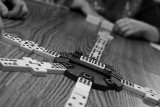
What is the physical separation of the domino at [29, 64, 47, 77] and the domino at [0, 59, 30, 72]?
0.04 ft

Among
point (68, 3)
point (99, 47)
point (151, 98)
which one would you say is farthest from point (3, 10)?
point (68, 3)

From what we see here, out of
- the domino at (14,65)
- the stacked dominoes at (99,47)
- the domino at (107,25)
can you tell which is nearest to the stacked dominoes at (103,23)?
the domino at (107,25)

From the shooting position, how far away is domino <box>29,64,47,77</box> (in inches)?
24.8

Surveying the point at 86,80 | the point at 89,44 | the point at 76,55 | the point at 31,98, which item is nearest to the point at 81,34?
the point at 89,44

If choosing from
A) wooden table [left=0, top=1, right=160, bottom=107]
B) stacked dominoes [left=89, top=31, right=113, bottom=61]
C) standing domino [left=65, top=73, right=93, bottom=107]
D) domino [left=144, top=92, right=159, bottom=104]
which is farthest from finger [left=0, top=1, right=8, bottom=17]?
domino [left=144, top=92, right=159, bottom=104]

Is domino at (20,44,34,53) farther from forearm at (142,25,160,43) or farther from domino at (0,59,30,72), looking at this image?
forearm at (142,25,160,43)

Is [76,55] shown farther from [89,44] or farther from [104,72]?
[89,44]

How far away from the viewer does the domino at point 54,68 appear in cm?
67

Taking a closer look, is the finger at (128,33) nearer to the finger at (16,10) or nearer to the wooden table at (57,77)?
the wooden table at (57,77)

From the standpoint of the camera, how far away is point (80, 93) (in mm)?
592

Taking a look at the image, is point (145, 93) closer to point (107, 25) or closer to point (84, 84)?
point (84, 84)

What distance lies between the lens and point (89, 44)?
1179 millimetres

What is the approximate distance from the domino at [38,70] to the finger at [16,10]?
0.54 metres

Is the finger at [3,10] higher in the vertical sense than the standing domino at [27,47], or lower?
higher
